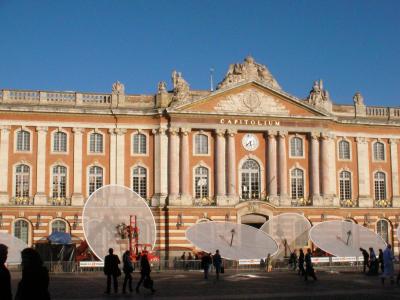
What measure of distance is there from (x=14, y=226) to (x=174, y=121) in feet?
49.1

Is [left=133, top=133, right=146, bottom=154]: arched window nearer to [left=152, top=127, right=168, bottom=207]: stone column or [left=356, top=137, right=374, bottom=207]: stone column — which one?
[left=152, top=127, right=168, bottom=207]: stone column

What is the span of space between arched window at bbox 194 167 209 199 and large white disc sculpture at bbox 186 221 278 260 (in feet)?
26.4

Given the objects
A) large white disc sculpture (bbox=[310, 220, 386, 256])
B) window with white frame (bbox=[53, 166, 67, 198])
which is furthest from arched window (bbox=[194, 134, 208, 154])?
large white disc sculpture (bbox=[310, 220, 386, 256])

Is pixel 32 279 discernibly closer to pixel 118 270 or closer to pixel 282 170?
pixel 118 270

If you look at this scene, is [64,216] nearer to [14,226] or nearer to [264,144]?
[14,226]

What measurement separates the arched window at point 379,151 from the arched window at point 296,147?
25.0ft

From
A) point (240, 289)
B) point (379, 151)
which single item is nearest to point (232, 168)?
point (379, 151)

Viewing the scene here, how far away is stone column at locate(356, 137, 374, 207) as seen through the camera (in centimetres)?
6072

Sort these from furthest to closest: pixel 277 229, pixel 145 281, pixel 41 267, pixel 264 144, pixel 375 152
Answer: pixel 375 152
pixel 264 144
pixel 277 229
pixel 145 281
pixel 41 267

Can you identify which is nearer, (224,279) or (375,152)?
(224,279)

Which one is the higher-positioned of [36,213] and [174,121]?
[174,121]

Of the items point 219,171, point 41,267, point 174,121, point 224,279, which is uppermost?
point 174,121

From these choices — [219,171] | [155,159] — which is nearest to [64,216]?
[155,159]

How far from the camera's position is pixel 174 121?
56500 mm
